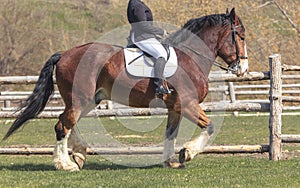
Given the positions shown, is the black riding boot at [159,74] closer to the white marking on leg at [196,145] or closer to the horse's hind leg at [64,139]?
the white marking on leg at [196,145]

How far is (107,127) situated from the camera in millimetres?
20469

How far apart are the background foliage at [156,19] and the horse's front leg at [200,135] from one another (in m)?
24.1

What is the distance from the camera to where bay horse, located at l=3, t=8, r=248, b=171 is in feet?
33.0

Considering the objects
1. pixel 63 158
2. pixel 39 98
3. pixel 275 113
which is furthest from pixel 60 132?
pixel 275 113

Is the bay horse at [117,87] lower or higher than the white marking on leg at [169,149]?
higher

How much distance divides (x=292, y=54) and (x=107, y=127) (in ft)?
55.8

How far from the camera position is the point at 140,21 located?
10.1m

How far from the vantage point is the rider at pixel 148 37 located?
1000cm

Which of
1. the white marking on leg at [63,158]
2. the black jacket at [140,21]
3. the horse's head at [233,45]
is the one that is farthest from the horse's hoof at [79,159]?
the horse's head at [233,45]

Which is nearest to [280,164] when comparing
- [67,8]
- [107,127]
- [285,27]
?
[107,127]

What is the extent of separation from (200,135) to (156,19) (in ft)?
82.4

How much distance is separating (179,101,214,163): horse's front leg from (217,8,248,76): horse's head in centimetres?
108

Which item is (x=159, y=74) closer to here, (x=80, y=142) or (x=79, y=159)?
(x=80, y=142)

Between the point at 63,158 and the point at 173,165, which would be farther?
the point at 173,165
